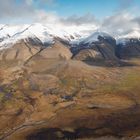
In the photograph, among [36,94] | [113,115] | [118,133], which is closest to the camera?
[118,133]

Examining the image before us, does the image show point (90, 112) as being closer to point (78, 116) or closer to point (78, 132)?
point (78, 116)

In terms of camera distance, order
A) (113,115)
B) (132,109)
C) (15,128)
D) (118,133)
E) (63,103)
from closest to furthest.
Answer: (118,133) → (15,128) → (113,115) → (132,109) → (63,103)

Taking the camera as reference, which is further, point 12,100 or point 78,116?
point 12,100

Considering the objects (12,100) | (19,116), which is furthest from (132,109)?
(12,100)

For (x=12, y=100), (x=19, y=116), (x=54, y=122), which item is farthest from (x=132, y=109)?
(x=12, y=100)

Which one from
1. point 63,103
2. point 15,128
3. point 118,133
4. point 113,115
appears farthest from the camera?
point 63,103

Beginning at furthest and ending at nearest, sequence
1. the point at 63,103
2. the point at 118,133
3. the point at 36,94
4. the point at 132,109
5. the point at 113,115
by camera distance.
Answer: the point at 36,94, the point at 63,103, the point at 132,109, the point at 113,115, the point at 118,133

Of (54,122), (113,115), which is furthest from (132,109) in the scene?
(54,122)

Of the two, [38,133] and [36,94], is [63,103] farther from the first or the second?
[38,133]

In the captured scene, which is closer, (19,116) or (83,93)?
(19,116)
